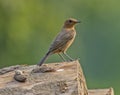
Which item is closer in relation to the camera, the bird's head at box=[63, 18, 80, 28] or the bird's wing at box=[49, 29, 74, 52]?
the bird's wing at box=[49, 29, 74, 52]

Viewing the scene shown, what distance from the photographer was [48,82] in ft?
30.9

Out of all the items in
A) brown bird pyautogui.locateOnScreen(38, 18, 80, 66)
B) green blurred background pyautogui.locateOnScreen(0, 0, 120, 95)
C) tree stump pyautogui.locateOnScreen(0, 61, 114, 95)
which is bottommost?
green blurred background pyautogui.locateOnScreen(0, 0, 120, 95)

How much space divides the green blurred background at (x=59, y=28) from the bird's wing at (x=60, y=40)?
8625 mm

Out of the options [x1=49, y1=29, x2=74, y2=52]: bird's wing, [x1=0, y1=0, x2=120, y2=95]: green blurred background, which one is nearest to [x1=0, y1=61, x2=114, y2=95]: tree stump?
[x1=49, y1=29, x2=74, y2=52]: bird's wing

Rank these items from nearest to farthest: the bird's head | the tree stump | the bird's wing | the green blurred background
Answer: the tree stump, the bird's wing, the bird's head, the green blurred background

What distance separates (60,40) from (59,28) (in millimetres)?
11389

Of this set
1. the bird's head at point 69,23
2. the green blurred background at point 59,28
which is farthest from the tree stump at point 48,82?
the green blurred background at point 59,28

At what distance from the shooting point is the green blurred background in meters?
22.5

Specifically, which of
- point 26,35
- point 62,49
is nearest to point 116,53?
point 26,35

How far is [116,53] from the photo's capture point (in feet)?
94.5

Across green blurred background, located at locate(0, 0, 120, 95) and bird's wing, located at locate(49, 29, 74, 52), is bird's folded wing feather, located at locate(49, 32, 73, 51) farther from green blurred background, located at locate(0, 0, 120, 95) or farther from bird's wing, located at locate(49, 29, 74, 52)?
green blurred background, located at locate(0, 0, 120, 95)

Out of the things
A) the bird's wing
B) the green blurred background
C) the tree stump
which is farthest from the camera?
the green blurred background

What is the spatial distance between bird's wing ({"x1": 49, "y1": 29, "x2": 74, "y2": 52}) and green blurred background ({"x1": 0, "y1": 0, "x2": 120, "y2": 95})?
863 centimetres

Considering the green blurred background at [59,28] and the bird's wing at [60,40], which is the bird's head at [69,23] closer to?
the bird's wing at [60,40]
